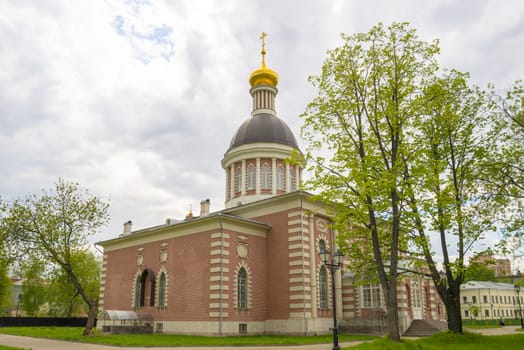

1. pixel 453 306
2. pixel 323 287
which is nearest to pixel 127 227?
pixel 323 287

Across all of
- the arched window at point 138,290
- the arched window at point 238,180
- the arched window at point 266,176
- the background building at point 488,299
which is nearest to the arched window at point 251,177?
the arched window at point 266,176

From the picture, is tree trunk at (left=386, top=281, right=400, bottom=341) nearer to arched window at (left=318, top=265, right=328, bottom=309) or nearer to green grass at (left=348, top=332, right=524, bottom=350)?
green grass at (left=348, top=332, right=524, bottom=350)

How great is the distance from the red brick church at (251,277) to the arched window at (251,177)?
0.09 m

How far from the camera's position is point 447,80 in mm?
19891

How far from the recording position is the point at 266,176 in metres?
31.9

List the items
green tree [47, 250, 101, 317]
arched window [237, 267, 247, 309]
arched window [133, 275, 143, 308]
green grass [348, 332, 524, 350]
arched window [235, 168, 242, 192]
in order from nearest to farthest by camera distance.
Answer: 1. green grass [348, 332, 524, 350]
2. arched window [237, 267, 247, 309]
3. arched window [133, 275, 143, 308]
4. arched window [235, 168, 242, 192]
5. green tree [47, 250, 101, 317]

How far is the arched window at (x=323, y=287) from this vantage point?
26297 mm

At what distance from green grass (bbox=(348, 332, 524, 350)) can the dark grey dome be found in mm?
18883

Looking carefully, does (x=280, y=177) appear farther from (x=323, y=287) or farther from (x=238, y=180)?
(x=323, y=287)

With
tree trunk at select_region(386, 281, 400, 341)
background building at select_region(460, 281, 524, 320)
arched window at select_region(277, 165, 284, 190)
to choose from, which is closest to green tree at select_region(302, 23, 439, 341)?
tree trunk at select_region(386, 281, 400, 341)

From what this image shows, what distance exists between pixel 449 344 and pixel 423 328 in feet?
33.5

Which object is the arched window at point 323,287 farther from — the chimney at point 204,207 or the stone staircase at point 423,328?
the chimney at point 204,207

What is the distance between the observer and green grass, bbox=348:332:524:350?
14570 millimetres

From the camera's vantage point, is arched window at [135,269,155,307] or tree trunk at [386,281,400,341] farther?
arched window at [135,269,155,307]
